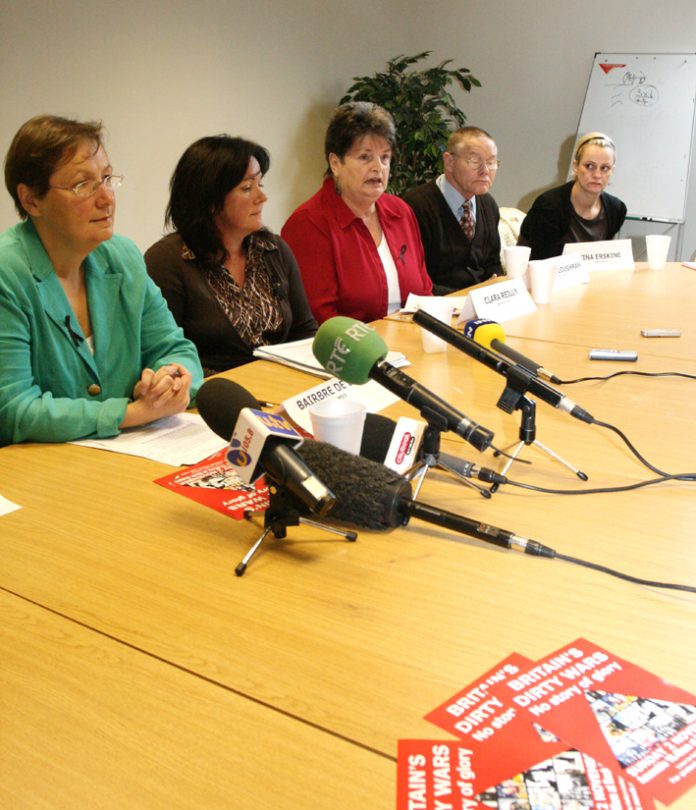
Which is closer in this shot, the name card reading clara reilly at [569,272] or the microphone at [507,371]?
the microphone at [507,371]

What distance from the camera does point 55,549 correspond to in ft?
3.57

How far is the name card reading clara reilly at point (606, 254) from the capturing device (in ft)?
11.7

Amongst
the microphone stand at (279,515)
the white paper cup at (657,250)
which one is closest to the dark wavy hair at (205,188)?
the microphone stand at (279,515)

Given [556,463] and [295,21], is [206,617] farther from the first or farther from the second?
[295,21]

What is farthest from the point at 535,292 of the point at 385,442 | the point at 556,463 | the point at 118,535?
the point at 118,535

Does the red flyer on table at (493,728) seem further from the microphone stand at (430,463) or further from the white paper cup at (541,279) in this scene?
the white paper cup at (541,279)

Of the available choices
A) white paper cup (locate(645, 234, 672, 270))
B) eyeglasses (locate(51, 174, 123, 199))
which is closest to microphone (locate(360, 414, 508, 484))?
eyeglasses (locate(51, 174, 123, 199))

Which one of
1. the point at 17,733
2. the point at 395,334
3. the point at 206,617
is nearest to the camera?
the point at 17,733

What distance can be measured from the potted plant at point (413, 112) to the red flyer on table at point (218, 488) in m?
4.30

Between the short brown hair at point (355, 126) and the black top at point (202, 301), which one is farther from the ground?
the short brown hair at point (355, 126)

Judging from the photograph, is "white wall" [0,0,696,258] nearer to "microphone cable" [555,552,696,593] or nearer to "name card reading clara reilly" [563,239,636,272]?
"name card reading clara reilly" [563,239,636,272]

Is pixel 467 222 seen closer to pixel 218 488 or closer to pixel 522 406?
pixel 522 406

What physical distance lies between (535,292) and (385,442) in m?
1.69

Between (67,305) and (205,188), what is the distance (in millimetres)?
804
